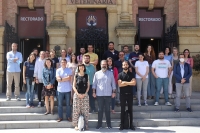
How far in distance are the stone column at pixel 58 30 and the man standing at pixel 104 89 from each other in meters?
5.23

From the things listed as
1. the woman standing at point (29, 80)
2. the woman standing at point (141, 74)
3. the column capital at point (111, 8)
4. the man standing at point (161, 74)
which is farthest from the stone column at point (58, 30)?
the man standing at point (161, 74)

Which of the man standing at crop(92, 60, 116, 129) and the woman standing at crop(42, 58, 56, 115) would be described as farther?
the woman standing at crop(42, 58, 56, 115)

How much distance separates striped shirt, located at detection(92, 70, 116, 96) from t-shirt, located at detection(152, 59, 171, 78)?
83.6 inches

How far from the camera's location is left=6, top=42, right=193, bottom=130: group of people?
8898 mm

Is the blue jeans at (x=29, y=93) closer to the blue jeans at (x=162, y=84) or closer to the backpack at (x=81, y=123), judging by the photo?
the backpack at (x=81, y=123)

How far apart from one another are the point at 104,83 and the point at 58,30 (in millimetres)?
5622

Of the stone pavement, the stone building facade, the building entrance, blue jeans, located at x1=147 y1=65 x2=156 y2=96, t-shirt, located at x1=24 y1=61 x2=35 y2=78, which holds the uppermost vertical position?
the stone building facade

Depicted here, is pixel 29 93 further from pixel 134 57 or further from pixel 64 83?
pixel 134 57

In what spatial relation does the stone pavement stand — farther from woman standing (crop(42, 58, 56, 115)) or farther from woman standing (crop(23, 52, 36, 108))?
woman standing (crop(23, 52, 36, 108))

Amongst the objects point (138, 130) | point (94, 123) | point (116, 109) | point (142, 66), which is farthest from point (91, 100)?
point (142, 66)

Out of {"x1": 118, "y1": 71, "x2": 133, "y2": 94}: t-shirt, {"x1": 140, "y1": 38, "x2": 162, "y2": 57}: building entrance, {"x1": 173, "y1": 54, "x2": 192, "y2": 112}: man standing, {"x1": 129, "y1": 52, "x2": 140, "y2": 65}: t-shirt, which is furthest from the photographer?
{"x1": 140, "y1": 38, "x2": 162, "y2": 57}: building entrance

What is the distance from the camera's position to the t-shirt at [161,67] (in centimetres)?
1034

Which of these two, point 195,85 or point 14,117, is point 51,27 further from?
point 195,85

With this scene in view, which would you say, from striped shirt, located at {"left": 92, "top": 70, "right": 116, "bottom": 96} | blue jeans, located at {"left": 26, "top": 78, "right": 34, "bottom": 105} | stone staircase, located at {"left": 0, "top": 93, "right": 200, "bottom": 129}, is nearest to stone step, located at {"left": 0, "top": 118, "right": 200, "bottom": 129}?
stone staircase, located at {"left": 0, "top": 93, "right": 200, "bottom": 129}
